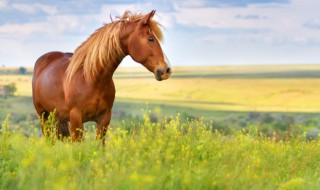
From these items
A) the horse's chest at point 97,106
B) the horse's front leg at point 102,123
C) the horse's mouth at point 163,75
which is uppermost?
the horse's mouth at point 163,75

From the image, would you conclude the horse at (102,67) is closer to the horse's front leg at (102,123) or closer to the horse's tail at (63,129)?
the horse's front leg at (102,123)

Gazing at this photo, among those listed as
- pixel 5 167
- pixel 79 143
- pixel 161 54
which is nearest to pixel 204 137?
pixel 161 54

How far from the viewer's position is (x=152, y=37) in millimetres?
11000

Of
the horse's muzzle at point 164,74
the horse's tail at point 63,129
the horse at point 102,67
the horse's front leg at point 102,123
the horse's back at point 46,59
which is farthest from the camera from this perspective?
the horse's back at point 46,59

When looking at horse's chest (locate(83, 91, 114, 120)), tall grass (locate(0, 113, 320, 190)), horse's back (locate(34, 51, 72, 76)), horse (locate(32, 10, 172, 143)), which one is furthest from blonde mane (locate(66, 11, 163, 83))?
horse's back (locate(34, 51, 72, 76))

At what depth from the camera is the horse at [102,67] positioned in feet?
36.1

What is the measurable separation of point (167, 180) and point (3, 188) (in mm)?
1930

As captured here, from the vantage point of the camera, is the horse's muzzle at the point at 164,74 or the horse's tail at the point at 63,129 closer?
the horse's muzzle at the point at 164,74

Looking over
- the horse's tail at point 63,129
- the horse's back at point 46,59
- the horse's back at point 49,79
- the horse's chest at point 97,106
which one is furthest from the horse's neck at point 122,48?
the horse's back at point 46,59

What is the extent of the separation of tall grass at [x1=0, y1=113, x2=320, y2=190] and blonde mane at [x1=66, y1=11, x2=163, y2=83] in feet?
3.56

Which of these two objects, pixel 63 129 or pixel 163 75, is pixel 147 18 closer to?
pixel 163 75

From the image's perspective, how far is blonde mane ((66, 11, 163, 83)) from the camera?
1133cm

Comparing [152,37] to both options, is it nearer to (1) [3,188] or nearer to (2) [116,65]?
(2) [116,65]

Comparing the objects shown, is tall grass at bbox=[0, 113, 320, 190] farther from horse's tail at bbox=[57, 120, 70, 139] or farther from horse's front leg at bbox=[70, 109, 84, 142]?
horse's tail at bbox=[57, 120, 70, 139]
